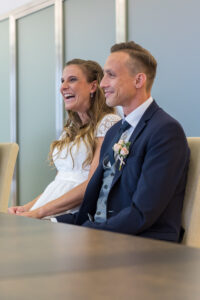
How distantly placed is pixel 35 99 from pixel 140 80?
2.76 m

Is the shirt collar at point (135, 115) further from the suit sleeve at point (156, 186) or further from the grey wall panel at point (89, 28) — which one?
the grey wall panel at point (89, 28)

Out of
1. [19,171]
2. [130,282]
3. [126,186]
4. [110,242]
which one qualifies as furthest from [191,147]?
[19,171]

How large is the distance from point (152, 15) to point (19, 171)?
2279 millimetres

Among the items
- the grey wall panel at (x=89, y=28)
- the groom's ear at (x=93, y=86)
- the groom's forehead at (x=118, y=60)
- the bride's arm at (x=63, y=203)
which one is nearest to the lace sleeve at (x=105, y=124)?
the bride's arm at (x=63, y=203)

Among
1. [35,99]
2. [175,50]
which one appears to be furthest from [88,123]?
[35,99]

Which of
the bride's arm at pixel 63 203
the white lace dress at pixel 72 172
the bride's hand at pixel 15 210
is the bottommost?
the bride's hand at pixel 15 210

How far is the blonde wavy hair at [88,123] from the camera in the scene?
219 cm

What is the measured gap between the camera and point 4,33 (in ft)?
15.7

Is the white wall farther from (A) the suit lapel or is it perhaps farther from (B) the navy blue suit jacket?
(B) the navy blue suit jacket

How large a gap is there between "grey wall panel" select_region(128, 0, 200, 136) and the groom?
1246 millimetres

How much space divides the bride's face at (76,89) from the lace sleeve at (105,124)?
0.72ft

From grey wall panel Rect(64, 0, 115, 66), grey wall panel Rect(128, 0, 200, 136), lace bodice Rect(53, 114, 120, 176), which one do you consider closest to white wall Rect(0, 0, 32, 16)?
grey wall panel Rect(64, 0, 115, 66)

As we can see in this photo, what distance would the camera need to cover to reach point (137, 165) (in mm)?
1476

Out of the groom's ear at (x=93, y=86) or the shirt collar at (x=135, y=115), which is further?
the groom's ear at (x=93, y=86)
